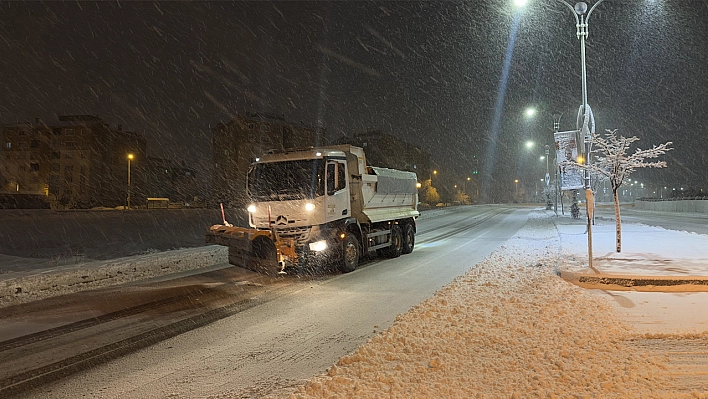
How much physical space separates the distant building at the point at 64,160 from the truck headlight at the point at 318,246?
6263 cm

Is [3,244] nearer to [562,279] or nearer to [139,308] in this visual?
[139,308]

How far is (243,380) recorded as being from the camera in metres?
5.22

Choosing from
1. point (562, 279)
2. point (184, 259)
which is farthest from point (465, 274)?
point (184, 259)

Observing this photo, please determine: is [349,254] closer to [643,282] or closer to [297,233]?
[297,233]

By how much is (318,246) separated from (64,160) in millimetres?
72911

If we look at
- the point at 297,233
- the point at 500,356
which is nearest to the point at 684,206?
the point at 297,233

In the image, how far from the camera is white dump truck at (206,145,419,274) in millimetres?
12242

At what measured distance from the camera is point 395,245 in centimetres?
1677

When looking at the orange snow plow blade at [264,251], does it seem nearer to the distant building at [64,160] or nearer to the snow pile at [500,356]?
the snow pile at [500,356]

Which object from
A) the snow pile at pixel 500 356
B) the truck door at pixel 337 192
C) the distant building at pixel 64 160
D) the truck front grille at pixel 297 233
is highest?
the distant building at pixel 64 160

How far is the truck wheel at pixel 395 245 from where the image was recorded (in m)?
16.6

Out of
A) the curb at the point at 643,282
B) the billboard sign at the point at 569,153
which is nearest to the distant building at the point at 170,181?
the billboard sign at the point at 569,153

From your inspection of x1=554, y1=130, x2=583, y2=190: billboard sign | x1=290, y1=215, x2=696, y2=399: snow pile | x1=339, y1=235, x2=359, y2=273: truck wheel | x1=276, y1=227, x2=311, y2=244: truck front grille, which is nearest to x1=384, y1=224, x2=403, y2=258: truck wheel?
x1=339, y1=235, x2=359, y2=273: truck wheel

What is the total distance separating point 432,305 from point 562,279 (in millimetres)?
Result: 4002
